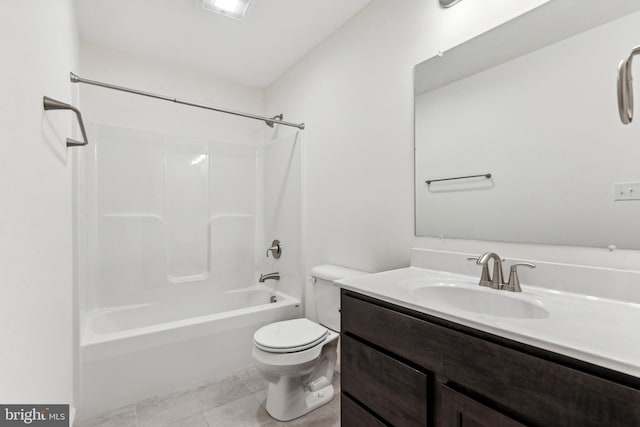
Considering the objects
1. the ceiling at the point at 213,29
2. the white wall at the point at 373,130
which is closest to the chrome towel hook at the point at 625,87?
the white wall at the point at 373,130

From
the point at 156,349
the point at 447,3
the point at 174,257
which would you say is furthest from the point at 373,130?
the point at 174,257

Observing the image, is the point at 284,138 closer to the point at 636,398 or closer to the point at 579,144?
the point at 579,144

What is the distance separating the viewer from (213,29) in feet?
6.79

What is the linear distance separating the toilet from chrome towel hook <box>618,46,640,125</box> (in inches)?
53.2

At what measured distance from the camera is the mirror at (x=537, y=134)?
978 mm

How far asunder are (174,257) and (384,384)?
7.18 ft

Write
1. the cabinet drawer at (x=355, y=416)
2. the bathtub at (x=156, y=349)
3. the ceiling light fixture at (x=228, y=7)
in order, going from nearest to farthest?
the cabinet drawer at (x=355, y=416) < the bathtub at (x=156, y=349) < the ceiling light fixture at (x=228, y=7)

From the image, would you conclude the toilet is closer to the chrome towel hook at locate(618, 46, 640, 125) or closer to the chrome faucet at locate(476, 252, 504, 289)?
the chrome faucet at locate(476, 252, 504, 289)

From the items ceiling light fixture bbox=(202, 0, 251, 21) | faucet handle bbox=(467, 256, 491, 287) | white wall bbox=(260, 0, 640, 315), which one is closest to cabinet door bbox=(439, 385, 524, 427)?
faucet handle bbox=(467, 256, 491, 287)

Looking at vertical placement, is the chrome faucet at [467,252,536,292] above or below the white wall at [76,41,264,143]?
below

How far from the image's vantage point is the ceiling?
6.08 ft

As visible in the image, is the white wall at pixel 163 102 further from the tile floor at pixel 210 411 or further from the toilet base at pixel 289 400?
the toilet base at pixel 289 400

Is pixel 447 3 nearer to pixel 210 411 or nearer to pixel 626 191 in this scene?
pixel 626 191

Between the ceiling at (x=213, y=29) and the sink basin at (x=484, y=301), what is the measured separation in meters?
1.75
